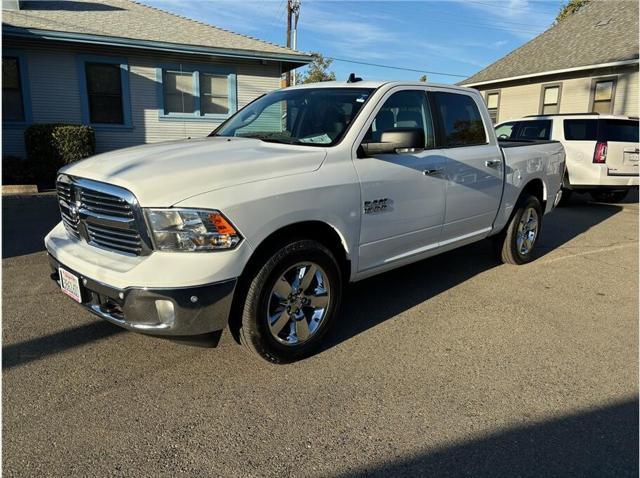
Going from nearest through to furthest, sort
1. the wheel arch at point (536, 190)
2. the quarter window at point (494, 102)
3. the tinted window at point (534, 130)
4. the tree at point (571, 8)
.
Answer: the wheel arch at point (536, 190)
the tinted window at point (534, 130)
the quarter window at point (494, 102)
the tree at point (571, 8)

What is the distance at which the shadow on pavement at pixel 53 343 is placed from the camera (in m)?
3.41

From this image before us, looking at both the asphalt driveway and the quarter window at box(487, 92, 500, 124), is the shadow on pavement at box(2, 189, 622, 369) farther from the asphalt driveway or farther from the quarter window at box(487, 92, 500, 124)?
the quarter window at box(487, 92, 500, 124)

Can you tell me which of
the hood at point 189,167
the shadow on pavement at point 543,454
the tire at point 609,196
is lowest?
→ the shadow on pavement at point 543,454

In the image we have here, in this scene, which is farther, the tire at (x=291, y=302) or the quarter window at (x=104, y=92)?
the quarter window at (x=104, y=92)

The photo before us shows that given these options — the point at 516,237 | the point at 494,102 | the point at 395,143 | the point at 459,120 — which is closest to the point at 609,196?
the point at 516,237

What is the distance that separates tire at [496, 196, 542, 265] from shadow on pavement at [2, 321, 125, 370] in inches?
167

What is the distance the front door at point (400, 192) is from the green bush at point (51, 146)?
988 centimetres

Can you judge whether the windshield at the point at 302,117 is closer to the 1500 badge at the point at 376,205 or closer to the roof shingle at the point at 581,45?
the 1500 badge at the point at 376,205

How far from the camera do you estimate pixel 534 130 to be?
10.9 meters

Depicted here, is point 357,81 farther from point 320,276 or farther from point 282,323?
point 282,323

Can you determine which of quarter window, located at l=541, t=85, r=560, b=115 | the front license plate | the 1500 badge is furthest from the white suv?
quarter window, located at l=541, t=85, r=560, b=115

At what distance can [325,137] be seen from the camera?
370 cm

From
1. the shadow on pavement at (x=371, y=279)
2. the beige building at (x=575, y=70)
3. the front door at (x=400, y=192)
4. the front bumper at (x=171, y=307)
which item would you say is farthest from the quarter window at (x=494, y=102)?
the front bumper at (x=171, y=307)

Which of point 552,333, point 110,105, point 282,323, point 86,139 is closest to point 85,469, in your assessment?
point 282,323
